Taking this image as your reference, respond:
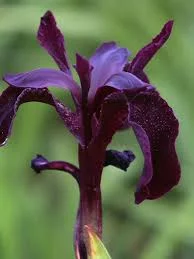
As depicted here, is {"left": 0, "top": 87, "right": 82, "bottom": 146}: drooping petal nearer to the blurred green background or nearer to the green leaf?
the green leaf

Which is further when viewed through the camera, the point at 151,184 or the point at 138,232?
the point at 138,232

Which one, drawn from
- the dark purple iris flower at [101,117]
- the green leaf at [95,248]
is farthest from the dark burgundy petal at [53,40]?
the green leaf at [95,248]

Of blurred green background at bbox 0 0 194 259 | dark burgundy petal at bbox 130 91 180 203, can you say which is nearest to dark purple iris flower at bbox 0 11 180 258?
dark burgundy petal at bbox 130 91 180 203

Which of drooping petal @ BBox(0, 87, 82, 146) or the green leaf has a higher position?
drooping petal @ BBox(0, 87, 82, 146)

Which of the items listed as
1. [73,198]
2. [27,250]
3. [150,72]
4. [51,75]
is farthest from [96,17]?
[51,75]

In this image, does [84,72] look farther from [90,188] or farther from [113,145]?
[113,145]

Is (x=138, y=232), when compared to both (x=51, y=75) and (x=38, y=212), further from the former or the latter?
(x=51, y=75)
